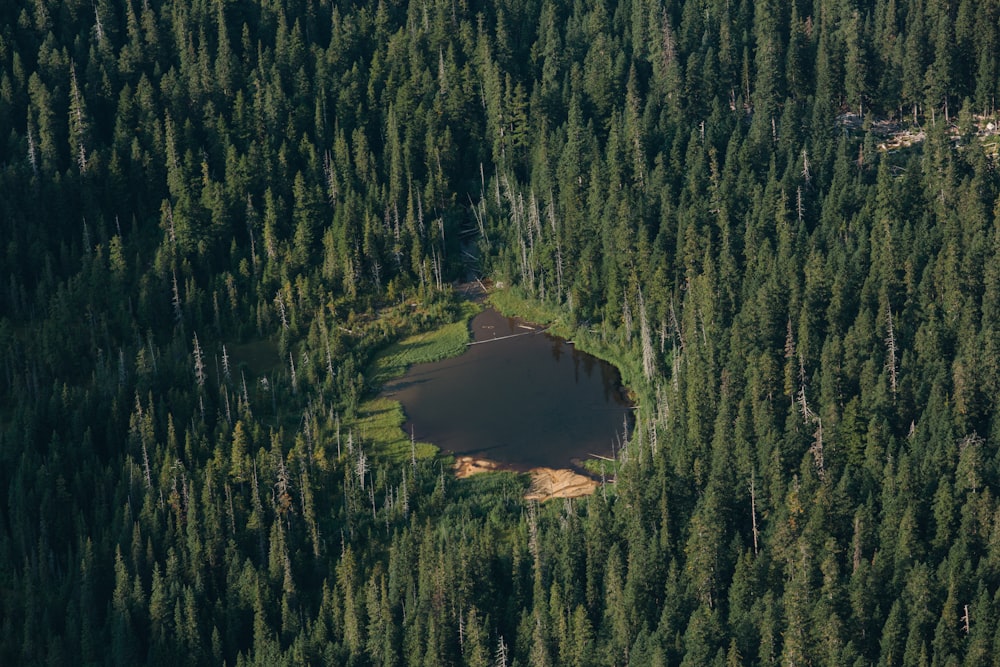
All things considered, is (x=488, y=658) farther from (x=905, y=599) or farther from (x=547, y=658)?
(x=905, y=599)

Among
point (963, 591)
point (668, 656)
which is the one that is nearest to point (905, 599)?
point (963, 591)

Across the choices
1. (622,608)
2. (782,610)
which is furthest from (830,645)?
(622,608)

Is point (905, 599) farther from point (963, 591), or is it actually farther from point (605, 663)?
point (605, 663)

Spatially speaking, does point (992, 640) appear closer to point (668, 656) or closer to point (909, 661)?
point (909, 661)

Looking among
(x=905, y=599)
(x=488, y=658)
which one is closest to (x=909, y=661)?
(x=905, y=599)

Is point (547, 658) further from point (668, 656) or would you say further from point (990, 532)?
point (990, 532)
